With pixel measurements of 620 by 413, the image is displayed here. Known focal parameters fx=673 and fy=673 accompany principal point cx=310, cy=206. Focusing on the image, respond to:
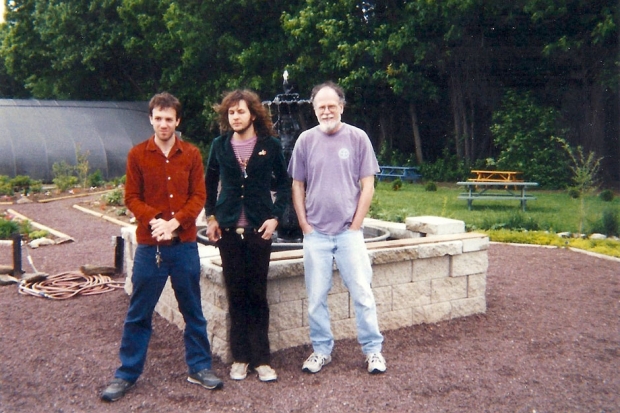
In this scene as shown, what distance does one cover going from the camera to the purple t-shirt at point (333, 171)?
14.5 feet

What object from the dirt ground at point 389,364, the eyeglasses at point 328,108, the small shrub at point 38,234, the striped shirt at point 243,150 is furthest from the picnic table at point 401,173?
the striped shirt at point 243,150

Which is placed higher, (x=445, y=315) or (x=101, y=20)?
(x=101, y=20)

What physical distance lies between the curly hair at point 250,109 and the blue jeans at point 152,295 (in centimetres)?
86

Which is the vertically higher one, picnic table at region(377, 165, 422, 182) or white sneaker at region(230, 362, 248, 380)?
picnic table at region(377, 165, 422, 182)

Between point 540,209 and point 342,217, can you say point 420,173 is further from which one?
point 342,217

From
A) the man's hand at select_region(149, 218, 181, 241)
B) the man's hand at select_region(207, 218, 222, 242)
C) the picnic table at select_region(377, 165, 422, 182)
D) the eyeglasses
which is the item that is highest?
the eyeglasses

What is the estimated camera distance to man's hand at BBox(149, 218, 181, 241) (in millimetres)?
3967

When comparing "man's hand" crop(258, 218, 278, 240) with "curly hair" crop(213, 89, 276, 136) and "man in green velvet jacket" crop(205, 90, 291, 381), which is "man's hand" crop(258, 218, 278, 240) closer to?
"man in green velvet jacket" crop(205, 90, 291, 381)

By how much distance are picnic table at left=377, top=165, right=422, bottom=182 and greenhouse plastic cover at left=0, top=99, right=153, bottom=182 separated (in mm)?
8537

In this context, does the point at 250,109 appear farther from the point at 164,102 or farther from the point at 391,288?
the point at 391,288

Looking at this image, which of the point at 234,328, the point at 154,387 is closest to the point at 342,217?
the point at 234,328

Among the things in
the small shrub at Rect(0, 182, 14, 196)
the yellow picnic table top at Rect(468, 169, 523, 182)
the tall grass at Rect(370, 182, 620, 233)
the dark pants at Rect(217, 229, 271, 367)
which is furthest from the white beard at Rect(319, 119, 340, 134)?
the small shrub at Rect(0, 182, 14, 196)

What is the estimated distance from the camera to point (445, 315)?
5852 mm

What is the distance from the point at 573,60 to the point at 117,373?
1936 cm
